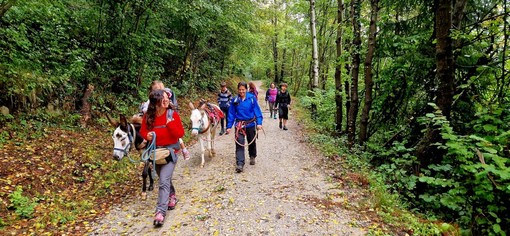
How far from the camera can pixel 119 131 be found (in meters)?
4.78

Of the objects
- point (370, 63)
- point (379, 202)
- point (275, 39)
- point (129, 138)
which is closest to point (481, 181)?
point (379, 202)

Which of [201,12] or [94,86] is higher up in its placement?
[201,12]

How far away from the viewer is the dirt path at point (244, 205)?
13.9 feet

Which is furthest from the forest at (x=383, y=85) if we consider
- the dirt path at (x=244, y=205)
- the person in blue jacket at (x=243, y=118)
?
the person in blue jacket at (x=243, y=118)

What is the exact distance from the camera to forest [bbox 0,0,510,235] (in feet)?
14.3

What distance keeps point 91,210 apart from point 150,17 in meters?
8.32

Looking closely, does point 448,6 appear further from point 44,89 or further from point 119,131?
point 44,89

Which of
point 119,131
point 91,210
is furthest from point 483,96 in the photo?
point 91,210

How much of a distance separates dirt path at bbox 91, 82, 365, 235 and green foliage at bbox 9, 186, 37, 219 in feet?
3.83

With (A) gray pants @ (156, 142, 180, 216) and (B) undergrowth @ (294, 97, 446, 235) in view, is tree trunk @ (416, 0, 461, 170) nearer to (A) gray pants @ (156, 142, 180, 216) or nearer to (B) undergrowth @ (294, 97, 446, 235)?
(B) undergrowth @ (294, 97, 446, 235)

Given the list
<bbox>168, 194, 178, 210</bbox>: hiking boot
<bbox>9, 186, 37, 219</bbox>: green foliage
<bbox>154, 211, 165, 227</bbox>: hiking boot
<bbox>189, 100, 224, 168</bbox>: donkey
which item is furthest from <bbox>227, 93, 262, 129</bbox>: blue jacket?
<bbox>9, 186, 37, 219</bbox>: green foliage

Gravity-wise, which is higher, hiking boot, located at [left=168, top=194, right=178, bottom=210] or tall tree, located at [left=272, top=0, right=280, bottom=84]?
tall tree, located at [left=272, top=0, right=280, bottom=84]

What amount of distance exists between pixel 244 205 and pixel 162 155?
5.46 feet

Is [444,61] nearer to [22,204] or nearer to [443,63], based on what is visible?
[443,63]
